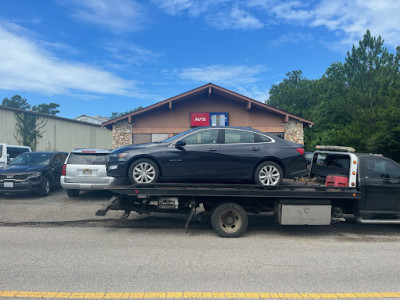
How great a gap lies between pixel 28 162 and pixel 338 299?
11337 mm

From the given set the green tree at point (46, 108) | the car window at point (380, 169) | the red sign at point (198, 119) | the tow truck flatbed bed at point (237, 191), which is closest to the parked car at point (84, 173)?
the tow truck flatbed bed at point (237, 191)

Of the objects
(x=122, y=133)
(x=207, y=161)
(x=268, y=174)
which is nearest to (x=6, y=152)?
(x=122, y=133)

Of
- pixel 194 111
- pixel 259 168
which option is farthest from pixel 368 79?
pixel 259 168

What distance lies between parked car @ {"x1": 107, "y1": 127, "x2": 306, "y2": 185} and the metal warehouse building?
946cm

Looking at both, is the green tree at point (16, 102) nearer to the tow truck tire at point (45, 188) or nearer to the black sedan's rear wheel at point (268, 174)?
the tow truck tire at point (45, 188)

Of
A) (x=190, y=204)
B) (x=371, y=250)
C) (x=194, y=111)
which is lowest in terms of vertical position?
(x=371, y=250)

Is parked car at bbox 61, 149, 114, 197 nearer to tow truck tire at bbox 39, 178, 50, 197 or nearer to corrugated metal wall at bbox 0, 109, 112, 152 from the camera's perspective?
tow truck tire at bbox 39, 178, 50, 197

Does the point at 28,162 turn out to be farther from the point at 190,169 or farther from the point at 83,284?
the point at 83,284

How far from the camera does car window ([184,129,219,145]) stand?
268 inches

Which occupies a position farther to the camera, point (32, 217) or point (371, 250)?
point (32, 217)

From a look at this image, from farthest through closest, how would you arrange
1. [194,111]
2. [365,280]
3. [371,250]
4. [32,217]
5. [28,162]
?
[194,111]
[28,162]
[32,217]
[371,250]
[365,280]

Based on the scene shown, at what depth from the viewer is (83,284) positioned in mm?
3994

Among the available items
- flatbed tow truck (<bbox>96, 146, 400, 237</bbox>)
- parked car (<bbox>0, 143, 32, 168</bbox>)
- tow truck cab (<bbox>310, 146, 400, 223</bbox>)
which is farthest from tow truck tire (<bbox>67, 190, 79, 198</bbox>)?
tow truck cab (<bbox>310, 146, 400, 223</bbox>)

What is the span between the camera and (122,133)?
647 inches
